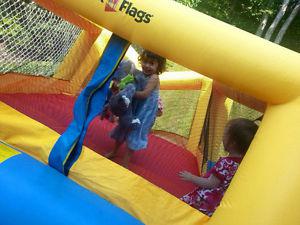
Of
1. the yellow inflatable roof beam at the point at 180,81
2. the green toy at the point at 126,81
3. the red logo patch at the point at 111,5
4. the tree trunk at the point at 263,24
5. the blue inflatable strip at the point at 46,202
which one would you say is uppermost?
the red logo patch at the point at 111,5

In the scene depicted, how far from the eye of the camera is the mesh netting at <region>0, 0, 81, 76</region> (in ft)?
7.54

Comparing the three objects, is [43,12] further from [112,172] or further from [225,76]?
[225,76]

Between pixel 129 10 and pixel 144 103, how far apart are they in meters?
0.64

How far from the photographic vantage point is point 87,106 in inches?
62.2

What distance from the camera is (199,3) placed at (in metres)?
11.3

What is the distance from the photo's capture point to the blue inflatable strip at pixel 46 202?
4.46 ft

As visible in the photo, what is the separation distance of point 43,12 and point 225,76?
1.32 meters

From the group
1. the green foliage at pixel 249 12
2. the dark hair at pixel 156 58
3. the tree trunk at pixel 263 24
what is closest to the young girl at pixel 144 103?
the dark hair at pixel 156 58

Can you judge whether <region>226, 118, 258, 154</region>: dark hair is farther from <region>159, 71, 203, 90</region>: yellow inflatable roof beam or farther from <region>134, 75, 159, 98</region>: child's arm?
<region>159, 71, 203, 90</region>: yellow inflatable roof beam

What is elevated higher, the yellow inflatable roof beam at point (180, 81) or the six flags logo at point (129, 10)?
the six flags logo at point (129, 10)

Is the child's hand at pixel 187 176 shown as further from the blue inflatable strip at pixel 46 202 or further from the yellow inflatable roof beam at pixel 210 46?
the yellow inflatable roof beam at pixel 210 46

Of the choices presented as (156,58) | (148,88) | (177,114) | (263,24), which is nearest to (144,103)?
(148,88)

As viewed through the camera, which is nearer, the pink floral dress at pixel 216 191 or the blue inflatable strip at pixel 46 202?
the blue inflatable strip at pixel 46 202

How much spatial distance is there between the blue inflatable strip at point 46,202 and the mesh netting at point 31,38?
40.7 inches
